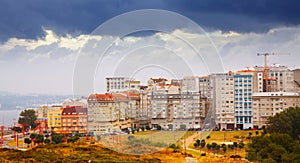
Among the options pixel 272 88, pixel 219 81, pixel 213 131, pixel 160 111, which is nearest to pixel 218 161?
pixel 160 111

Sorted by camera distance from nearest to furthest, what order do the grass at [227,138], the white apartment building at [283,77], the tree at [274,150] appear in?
the tree at [274,150] < the grass at [227,138] < the white apartment building at [283,77]

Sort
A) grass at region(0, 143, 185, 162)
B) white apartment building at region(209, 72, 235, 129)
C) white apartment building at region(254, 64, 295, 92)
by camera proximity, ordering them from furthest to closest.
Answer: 1. white apartment building at region(254, 64, 295, 92)
2. white apartment building at region(209, 72, 235, 129)
3. grass at region(0, 143, 185, 162)

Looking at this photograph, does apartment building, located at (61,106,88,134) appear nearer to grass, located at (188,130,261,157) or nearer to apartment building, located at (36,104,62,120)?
apartment building, located at (36,104,62,120)

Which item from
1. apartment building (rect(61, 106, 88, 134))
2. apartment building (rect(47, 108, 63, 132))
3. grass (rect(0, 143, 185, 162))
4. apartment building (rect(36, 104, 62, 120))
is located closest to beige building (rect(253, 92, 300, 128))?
apartment building (rect(61, 106, 88, 134))

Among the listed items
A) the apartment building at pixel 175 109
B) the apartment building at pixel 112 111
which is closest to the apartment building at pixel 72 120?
the apartment building at pixel 175 109

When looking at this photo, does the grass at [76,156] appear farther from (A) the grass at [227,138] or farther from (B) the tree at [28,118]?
(B) the tree at [28,118]

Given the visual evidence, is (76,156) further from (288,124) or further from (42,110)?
(42,110)
